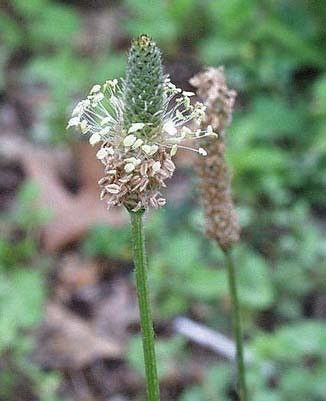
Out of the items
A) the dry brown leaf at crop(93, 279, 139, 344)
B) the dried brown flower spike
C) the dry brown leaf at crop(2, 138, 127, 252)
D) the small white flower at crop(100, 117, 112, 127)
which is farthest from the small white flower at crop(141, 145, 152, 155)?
the dry brown leaf at crop(2, 138, 127, 252)

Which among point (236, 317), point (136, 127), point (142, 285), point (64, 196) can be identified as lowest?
point (236, 317)

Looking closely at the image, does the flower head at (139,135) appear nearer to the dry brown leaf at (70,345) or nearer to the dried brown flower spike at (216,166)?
the dried brown flower spike at (216,166)

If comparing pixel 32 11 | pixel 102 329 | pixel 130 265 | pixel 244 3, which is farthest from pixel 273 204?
pixel 32 11

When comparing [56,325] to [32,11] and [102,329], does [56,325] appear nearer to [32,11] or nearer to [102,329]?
[102,329]

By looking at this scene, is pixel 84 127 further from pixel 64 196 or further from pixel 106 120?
pixel 64 196

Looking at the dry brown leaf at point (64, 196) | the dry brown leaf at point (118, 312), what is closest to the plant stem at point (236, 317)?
the dry brown leaf at point (118, 312)

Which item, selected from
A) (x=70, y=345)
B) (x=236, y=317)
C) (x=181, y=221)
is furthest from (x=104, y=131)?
(x=181, y=221)
